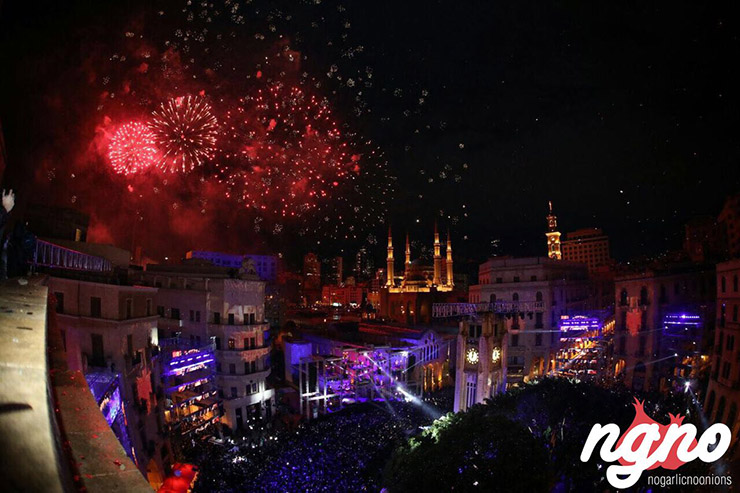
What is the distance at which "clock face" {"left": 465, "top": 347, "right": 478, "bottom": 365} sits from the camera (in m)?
25.5

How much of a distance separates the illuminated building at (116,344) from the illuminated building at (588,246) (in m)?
128

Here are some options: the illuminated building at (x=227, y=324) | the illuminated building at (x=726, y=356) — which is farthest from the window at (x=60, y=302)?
the illuminated building at (x=726, y=356)

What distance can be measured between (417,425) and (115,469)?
2585 centimetres

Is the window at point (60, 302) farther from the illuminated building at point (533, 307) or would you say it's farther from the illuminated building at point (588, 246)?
the illuminated building at point (588, 246)

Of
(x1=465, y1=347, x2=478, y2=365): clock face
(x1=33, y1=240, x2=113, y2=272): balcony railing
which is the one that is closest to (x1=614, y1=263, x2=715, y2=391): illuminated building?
(x1=465, y1=347, x2=478, y2=365): clock face

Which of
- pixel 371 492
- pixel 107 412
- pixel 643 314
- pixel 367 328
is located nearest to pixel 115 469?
pixel 107 412

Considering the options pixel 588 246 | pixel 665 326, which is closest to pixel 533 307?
pixel 665 326

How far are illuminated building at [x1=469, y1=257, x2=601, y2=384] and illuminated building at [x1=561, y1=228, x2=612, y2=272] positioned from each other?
9446 centimetres

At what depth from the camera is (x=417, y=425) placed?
26609 mm

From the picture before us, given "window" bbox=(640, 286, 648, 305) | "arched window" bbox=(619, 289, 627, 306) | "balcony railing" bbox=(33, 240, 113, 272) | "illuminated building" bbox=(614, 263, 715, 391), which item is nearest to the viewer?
"balcony railing" bbox=(33, 240, 113, 272)

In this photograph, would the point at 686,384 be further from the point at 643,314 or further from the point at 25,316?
the point at 25,316

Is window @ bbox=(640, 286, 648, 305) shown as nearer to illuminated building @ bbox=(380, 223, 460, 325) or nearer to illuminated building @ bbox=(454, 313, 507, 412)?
illuminated building @ bbox=(454, 313, 507, 412)

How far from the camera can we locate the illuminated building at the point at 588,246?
5000 inches

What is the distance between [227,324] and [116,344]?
12.4m
